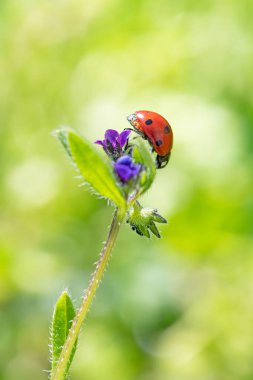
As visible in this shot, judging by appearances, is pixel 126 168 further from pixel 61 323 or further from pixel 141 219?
pixel 61 323

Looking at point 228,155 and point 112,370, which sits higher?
point 228,155

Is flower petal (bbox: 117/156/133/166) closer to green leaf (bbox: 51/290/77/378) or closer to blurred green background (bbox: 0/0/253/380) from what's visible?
green leaf (bbox: 51/290/77/378)

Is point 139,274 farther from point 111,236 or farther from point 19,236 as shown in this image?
point 111,236

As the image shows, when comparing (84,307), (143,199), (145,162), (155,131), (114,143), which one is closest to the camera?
(84,307)

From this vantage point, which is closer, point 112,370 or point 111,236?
point 111,236

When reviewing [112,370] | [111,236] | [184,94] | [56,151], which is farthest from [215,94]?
[111,236]

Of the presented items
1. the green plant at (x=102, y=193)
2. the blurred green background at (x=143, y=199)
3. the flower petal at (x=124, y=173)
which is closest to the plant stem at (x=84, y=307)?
the green plant at (x=102, y=193)

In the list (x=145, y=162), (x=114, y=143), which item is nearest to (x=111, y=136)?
(x=114, y=143)

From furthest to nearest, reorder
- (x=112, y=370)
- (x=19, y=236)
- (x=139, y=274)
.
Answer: (x=19, y=236), (x=139, y=274), (x=112, y=370)
